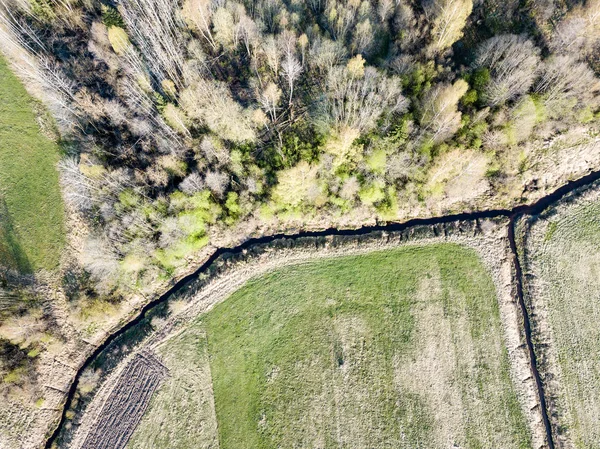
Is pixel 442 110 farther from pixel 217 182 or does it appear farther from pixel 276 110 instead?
pixel 217 182

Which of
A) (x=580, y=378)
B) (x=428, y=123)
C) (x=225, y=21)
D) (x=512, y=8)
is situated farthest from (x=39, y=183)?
(x=580, y=378)

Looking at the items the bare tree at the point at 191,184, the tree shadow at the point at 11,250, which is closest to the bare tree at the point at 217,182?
the bare tree at the point at 191,184

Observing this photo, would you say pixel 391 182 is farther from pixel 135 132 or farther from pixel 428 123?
pixel 135 132

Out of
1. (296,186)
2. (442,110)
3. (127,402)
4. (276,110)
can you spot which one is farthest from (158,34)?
(127,402)

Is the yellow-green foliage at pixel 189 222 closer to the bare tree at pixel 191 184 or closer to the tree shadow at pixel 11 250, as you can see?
the bare tree at pixel 191 184

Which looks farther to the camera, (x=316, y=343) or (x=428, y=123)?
(x=316, y=343)

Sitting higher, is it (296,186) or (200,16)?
(200,16)
